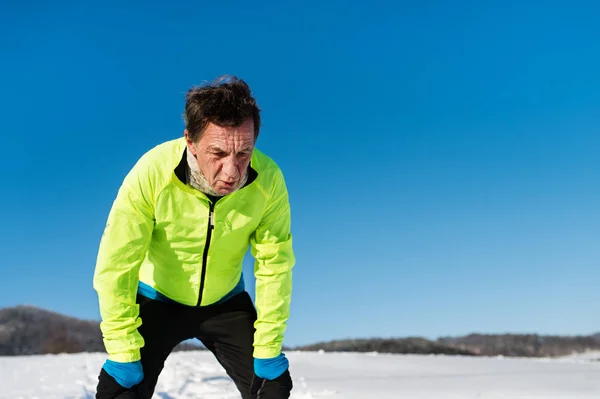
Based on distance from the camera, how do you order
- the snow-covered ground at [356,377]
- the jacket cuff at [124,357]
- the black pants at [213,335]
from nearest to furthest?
the jacket cuff at [124,357]
the black pants at [213,335]
the snow-covered ground at [356,377]

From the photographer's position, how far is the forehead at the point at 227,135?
3.35m

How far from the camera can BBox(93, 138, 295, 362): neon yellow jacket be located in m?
3.53

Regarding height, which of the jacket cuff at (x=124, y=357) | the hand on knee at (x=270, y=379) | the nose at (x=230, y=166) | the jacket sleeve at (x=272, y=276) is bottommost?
the hand on knee at (x=270, y=379)

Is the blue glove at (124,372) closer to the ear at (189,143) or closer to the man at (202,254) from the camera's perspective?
the man at (202,254)

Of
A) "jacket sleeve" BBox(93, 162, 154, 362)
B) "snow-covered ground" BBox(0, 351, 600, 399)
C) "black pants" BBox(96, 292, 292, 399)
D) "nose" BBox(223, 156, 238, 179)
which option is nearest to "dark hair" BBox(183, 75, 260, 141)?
"nose" BBox(223, 156, 238, 179)

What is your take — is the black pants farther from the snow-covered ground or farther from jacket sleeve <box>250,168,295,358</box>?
the snow-covered ground

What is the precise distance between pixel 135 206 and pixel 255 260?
0.85 meters

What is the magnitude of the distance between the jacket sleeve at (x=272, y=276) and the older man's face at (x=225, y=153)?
0.48 meters

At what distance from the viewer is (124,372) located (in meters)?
3.62

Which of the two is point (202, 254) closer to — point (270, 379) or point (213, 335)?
point (213, 335)

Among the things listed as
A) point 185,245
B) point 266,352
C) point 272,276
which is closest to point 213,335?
point 266,352

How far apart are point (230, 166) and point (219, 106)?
315 mm

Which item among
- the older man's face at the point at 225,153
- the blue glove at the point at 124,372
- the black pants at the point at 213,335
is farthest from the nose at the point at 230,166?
the blue glove at the point at 124,372

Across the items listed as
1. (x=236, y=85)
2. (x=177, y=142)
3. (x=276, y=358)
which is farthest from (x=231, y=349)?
(x=236, y=85)
